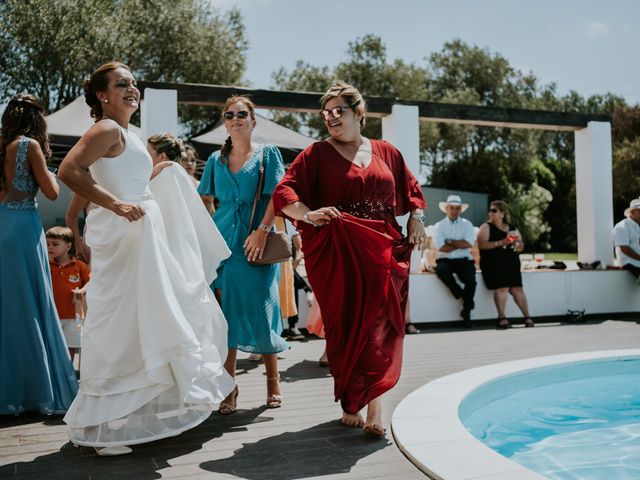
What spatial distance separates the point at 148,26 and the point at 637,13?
22.0 meters

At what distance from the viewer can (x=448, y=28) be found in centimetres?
4438

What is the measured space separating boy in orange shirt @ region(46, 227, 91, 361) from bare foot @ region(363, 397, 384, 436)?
2.71m

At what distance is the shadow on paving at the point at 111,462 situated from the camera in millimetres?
2949

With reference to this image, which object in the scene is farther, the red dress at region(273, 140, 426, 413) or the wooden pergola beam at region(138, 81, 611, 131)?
the wooden pergola beam at region(138, 81, 611, 131)

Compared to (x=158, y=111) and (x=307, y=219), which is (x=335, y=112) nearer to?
(x=307, y=219)

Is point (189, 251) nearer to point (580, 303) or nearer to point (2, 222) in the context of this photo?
point (2, 222)

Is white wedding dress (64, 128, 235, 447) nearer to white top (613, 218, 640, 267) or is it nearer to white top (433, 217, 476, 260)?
white top (433, 217, 476, 260)

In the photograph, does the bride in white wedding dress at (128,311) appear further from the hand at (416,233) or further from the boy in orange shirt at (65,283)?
the boy in orange shirt at (65,283)

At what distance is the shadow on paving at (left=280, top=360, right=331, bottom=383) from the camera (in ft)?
18.0

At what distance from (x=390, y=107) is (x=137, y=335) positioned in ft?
23.2

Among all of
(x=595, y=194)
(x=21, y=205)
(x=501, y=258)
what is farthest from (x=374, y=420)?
(x=595, y=194)

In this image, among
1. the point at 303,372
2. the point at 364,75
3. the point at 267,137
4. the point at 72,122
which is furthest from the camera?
the point at 364,75

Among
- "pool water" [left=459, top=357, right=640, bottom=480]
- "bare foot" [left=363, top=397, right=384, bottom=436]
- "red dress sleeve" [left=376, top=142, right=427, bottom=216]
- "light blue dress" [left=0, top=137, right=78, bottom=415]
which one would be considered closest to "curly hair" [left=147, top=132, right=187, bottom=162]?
"light blue dress" [left=0, top=137, right=78, bottom=415]

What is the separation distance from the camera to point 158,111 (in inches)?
324
